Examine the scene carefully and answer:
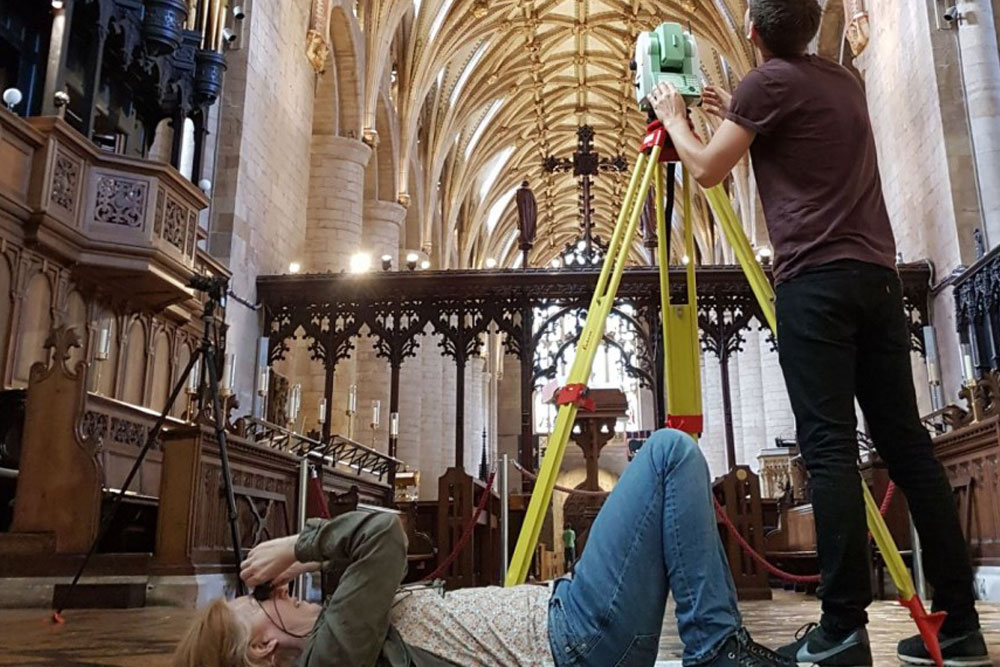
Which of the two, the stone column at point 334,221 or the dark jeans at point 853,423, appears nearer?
the dark jeans at point 853,423

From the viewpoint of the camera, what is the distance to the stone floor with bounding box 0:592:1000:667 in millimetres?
2496

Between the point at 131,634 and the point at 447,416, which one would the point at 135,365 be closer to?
the point at 131,634

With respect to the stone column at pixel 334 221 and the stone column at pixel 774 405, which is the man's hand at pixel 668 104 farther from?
the stone column at pixel 774 405

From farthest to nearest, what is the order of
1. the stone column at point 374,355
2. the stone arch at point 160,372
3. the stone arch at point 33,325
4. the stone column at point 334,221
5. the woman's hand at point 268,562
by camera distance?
the stone column at point 374,355
the stone column at point 334,221
the stone arch at point 160,372
the stone arch at point 33,325
the woman's hand at point 268,562

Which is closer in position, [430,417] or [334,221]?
[334,221]

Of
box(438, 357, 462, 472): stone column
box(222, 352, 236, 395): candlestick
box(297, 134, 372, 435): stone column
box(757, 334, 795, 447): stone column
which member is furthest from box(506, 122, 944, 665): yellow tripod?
box(438, 357, 462, 472): stone column

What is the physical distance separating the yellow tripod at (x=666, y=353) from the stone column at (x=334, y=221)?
11913 millimetres

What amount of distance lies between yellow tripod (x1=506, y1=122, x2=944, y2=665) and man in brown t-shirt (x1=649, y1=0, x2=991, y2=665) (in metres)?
0.10

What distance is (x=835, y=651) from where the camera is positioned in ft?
6.08

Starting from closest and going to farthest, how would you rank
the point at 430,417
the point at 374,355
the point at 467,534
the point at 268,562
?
the point at 268,562 → the point at 467,534 → the point at 374,355 → the point at 430,417

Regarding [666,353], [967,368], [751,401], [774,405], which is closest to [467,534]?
[666,353]

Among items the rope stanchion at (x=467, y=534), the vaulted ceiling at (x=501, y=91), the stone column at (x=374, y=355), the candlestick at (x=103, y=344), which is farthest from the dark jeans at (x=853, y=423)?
the vaulted ceiling at (x=501, y=91)

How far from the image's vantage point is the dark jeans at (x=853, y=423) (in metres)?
1.92

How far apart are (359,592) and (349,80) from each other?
1470 centimetres
